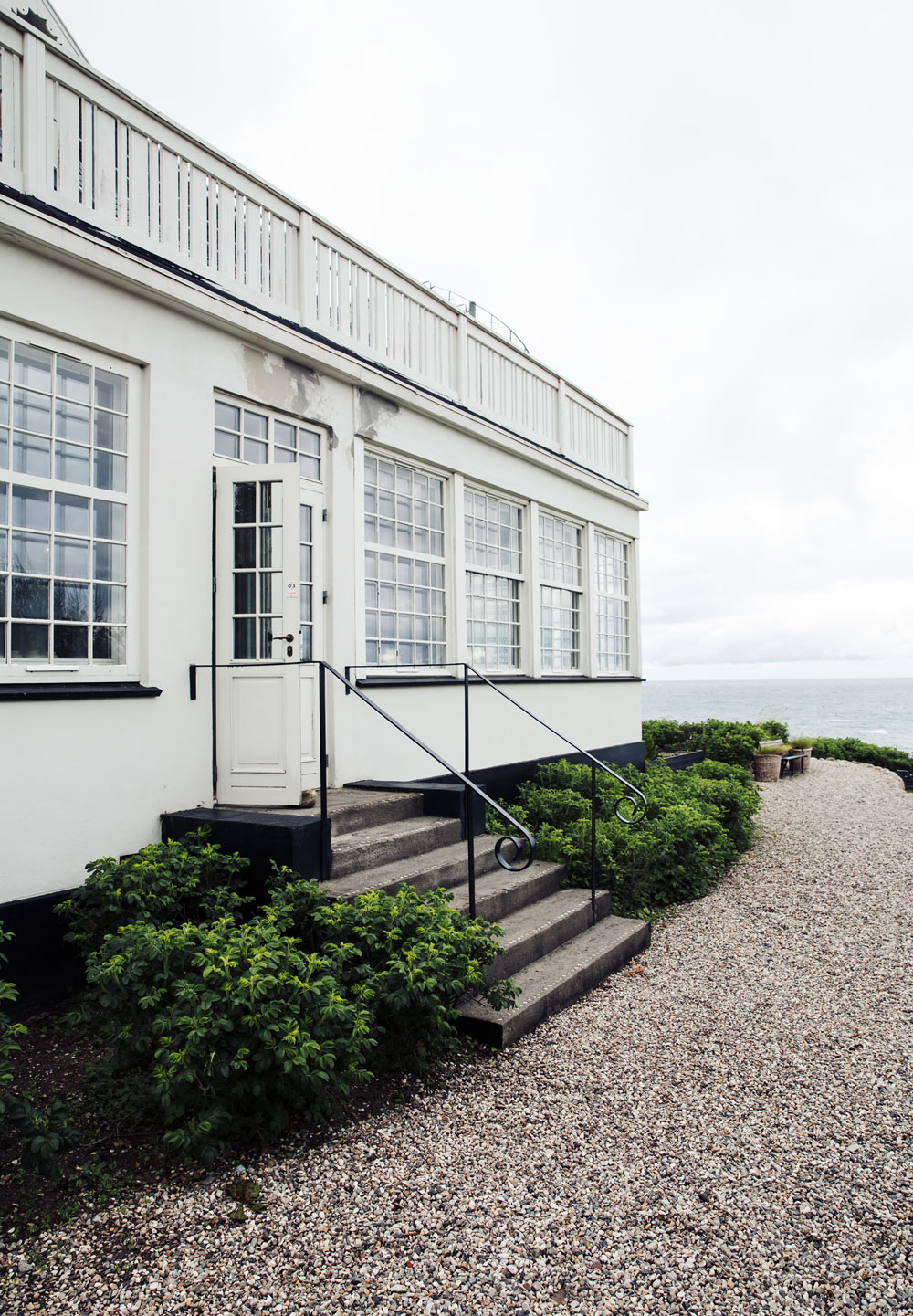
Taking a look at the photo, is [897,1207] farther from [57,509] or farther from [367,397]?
[367,397]

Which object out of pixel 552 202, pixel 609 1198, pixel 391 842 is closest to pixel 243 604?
pixel 391 842

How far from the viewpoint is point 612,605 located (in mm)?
12023

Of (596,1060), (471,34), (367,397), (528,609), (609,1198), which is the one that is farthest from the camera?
(528,609)

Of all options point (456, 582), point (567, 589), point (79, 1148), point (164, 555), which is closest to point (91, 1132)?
point (79, 1148)

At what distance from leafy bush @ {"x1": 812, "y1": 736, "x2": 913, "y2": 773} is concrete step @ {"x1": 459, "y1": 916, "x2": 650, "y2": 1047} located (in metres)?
14.3

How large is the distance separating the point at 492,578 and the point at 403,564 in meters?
1.74

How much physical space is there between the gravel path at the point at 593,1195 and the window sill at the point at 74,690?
266cm

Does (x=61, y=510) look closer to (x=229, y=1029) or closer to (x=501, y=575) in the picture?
(x=229, y=1029)

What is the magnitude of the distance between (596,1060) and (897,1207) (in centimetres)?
144

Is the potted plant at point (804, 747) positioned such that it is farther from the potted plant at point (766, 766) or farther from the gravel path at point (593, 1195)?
the gravel path at point (593, 1195)

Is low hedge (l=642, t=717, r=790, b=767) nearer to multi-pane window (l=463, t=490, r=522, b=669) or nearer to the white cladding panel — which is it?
the white cladding panel

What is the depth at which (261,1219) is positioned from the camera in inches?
102

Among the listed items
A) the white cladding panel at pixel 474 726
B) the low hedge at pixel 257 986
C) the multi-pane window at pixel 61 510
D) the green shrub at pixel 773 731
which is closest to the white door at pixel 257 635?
the multi-pane window at pixel 61 510

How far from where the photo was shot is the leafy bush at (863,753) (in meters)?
17.9
